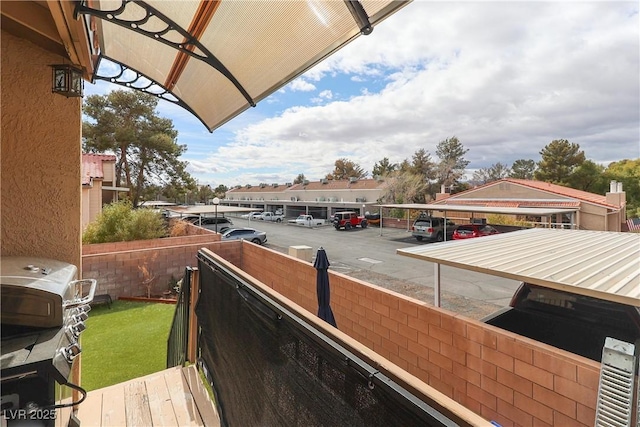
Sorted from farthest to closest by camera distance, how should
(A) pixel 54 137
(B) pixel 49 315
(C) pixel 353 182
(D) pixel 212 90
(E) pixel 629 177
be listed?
1. (C) pixel 353 182
2. (E) pixel 629 177
3. (D) pixel 212 90
4. (A) pixel 54 137
5. (B) pixel 49 315

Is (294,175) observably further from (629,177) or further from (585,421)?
(585,421)

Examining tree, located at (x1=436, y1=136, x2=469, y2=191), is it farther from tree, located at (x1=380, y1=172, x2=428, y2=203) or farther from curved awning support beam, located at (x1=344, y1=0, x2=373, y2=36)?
curved awning support beam, located at (x1=344, y1=0, x2=373, y2=36)

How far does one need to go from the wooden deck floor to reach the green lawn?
1.55 metres

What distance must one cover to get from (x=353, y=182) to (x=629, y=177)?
2780 cm

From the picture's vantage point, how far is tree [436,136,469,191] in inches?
1506

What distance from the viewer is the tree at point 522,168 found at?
4738 centimetres

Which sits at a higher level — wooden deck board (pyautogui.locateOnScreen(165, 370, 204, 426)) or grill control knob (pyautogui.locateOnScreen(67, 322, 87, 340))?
grill control knob (pyautogui.locateOnScreen(67, 322, 87, 340))

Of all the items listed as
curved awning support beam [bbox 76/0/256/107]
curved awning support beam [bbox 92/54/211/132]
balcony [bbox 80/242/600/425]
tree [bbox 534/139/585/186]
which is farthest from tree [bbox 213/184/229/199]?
curved awning support beam [bbox 76/0/256/107]

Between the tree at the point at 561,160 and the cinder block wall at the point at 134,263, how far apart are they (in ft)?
124

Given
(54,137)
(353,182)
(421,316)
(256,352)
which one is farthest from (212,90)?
(353,182)

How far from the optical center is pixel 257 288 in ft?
5.71

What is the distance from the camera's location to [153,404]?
8.56ft

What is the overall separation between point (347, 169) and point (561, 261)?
56.0 m

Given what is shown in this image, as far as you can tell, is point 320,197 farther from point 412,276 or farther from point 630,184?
point 630,184
